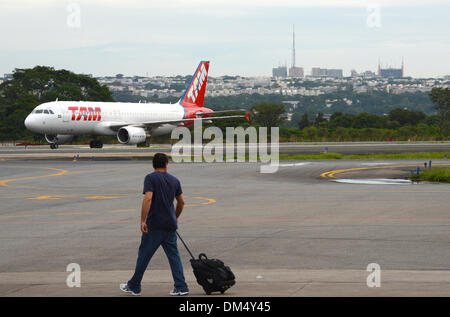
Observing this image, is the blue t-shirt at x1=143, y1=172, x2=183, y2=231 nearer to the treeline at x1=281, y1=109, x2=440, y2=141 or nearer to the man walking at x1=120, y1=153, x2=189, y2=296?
the man walking at x1=120, y1=153, x2=189, y2=296

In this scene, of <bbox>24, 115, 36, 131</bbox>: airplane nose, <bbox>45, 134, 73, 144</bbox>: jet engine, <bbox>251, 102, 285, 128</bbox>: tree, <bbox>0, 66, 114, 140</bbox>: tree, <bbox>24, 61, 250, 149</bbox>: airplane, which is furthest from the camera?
<bbox>251, 102, 285, 128</bbox>: tree

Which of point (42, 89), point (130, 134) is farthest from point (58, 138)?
point (42, 89)

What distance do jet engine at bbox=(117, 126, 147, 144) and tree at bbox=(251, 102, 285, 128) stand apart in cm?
6242

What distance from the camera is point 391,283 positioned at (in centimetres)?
1048

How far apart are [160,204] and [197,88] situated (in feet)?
206

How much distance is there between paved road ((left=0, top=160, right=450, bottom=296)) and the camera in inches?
431

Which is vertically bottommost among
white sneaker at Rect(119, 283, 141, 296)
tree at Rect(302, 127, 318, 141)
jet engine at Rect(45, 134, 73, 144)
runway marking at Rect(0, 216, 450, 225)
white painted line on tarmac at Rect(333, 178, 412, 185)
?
tree at Rect(302, 127, 318, 141)

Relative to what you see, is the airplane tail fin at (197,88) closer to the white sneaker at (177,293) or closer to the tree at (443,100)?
the tree at (443,100)

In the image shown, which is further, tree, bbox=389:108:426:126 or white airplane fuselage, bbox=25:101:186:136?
tree, bbox=389:108:426:126

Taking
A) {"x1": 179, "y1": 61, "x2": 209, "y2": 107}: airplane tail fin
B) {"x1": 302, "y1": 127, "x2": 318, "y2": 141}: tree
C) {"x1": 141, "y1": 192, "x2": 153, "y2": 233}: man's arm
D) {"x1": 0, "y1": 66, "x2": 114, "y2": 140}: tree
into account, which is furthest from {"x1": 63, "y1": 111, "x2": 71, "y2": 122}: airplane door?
{"x1": 141, "y1": 192, "x2": 153, "y2": 233}: man's arm

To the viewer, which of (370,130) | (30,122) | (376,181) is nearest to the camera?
(376,181)

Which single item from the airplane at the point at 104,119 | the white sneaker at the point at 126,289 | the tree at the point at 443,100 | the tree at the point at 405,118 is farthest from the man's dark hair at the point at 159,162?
the tree at the point at 405,118

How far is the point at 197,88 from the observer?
72.9 metres

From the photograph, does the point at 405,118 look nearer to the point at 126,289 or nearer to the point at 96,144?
the point at 96,144
